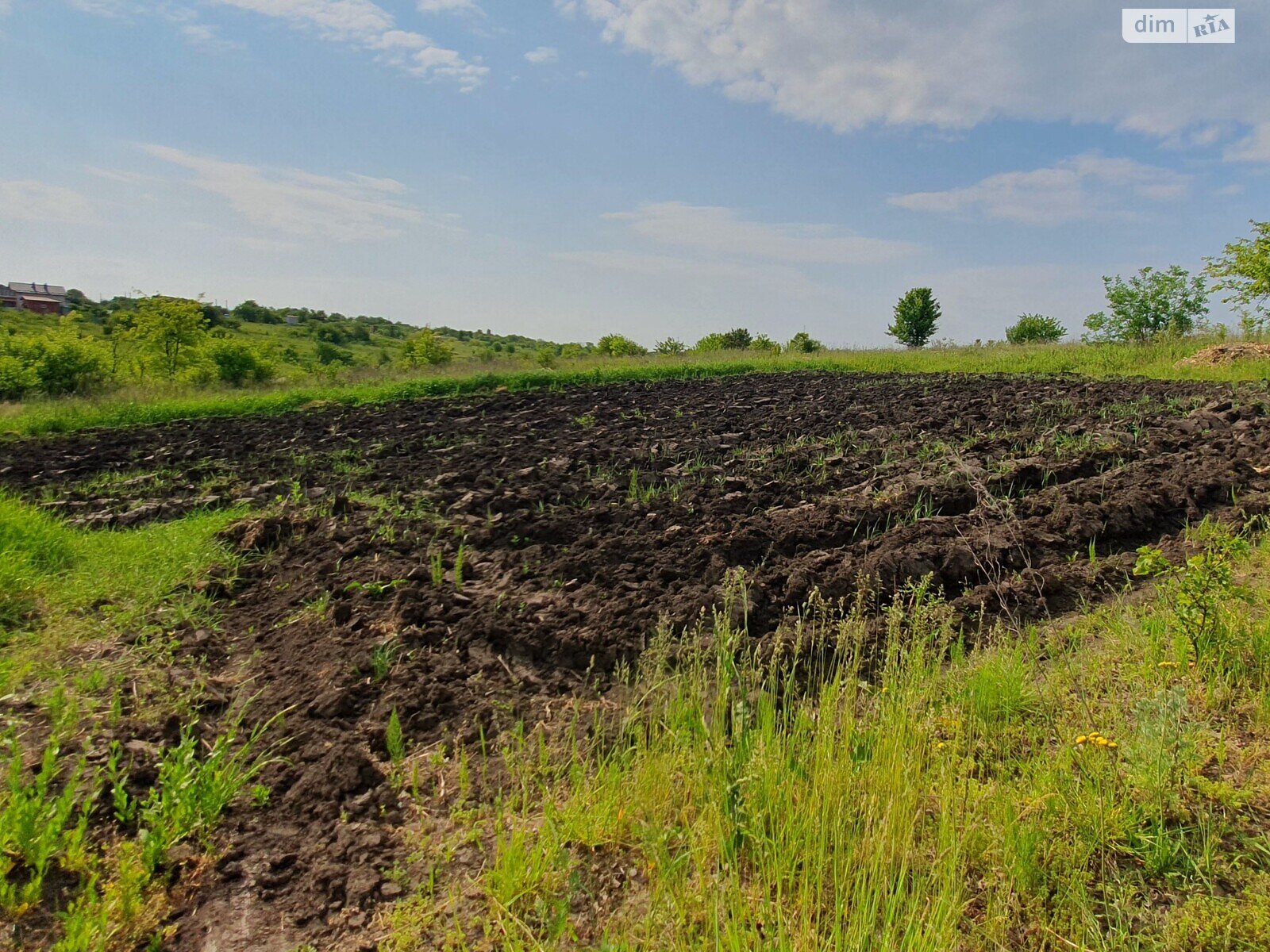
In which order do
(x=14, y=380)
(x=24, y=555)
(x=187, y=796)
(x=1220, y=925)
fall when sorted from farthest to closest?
(x=14, y=380) < (x=24, y=555) < (x=187, y=796) < (x=1220, y=925)

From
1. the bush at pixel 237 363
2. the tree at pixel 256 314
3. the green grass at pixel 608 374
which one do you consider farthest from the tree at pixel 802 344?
the tree at pixel 256 314

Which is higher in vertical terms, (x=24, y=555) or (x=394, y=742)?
(x=24, y=555)

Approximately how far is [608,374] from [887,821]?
2117cm

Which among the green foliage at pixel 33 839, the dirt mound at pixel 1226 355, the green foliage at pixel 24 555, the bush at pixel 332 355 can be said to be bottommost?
the green foliage at pixel 33 839

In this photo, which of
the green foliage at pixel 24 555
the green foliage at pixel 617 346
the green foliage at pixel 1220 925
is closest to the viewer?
→ the green foliage at pixel 1220 925

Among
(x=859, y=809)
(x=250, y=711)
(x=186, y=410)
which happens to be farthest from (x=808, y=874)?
(x=186, y=410)

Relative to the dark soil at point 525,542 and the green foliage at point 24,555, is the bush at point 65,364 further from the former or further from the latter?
the green foliage at point 24,555

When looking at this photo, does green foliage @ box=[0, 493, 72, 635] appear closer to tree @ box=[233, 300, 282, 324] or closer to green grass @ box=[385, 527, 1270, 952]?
green grass @ box=[385, 527, 1270, 952]

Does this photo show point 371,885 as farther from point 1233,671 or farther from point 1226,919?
point 1233,671

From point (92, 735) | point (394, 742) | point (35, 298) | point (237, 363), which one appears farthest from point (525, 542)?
point (35, 298)

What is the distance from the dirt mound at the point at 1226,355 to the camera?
733 inches

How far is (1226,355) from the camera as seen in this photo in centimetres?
1911

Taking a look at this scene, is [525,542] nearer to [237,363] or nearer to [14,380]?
[14,380]

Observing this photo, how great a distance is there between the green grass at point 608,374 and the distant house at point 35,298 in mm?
73317
